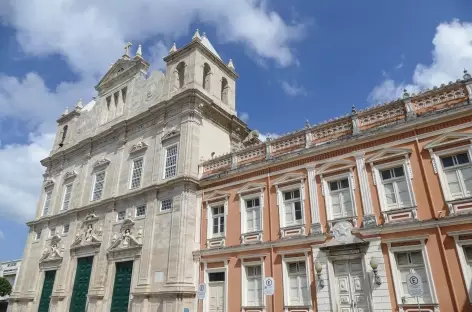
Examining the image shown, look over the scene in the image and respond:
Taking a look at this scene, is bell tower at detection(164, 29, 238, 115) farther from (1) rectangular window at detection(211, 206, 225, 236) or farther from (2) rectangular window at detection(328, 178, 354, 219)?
(2) rectangular window at detection(328, 178, 354, 219)

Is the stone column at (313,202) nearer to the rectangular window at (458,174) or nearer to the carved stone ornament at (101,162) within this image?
the rectangular window at (458,174)

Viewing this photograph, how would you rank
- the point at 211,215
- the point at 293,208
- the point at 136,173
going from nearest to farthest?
the point at 293,208, the point at 211,215, the point at 136,173

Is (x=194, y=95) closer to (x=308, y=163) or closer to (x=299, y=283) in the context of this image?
(x=308, y=163)

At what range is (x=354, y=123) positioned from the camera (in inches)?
577

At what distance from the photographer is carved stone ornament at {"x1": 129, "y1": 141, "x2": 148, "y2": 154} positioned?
2204 cm

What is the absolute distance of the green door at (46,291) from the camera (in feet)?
76.7

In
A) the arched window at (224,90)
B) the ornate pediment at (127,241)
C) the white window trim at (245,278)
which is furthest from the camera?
the arched window at (224,90)

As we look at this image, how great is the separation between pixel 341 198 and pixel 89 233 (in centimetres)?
1616

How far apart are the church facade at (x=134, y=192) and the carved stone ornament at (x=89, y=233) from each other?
7 cm

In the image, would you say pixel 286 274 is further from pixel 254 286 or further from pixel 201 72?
pixel 201 72

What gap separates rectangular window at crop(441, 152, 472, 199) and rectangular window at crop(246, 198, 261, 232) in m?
7.80

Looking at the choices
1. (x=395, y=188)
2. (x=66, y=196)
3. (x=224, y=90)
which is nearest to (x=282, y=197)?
(x=395, y=188)

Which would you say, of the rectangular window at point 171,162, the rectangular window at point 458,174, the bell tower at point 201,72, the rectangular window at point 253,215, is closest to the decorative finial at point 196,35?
the bell tower at point 201,72

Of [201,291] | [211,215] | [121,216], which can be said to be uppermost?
[121,216]
